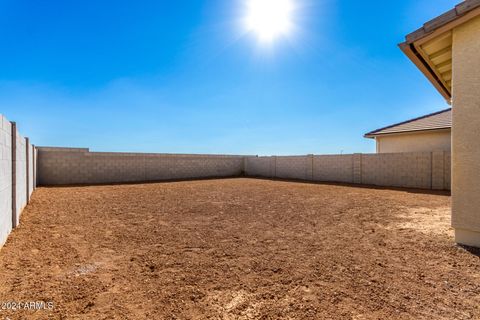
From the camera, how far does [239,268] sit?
3006 millimetres

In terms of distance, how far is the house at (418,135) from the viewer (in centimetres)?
1198

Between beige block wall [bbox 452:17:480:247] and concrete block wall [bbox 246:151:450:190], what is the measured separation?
841 centimetres

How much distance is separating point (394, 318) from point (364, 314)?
9.3 inches

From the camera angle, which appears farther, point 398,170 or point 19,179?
point 398,170

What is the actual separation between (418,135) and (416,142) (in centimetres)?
38

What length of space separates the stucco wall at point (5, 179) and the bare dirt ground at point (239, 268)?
285mm

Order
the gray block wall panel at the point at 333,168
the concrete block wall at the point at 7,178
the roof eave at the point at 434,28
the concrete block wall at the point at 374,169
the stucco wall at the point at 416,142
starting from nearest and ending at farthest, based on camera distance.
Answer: the roof eave at the point at 434,28
the concrete block wall at the point at 7,178
the concrete block wall at the point at 374,169
the stucco wall at the point at 416,142
the gray block wall panel at the point at 333,168

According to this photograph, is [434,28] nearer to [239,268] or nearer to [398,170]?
[239,268]

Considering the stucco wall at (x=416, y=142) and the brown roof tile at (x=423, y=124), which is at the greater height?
the brown roof tile at (x=423, y=124)

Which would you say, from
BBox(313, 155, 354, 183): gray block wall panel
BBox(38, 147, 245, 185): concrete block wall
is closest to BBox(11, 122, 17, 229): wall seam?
BBox(38, 147, 245, 185): concrete block wall

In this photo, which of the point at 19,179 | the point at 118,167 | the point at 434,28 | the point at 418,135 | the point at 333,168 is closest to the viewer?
the point at 434,28

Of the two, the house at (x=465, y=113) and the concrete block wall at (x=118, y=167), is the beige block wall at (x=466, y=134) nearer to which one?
the house at (x=465, y=113)

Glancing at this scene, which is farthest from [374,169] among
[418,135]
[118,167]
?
[118,167]

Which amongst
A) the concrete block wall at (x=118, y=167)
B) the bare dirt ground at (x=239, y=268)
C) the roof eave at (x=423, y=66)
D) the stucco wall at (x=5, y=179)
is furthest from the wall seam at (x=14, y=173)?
the concrete block wall at (x=118, y=167)
